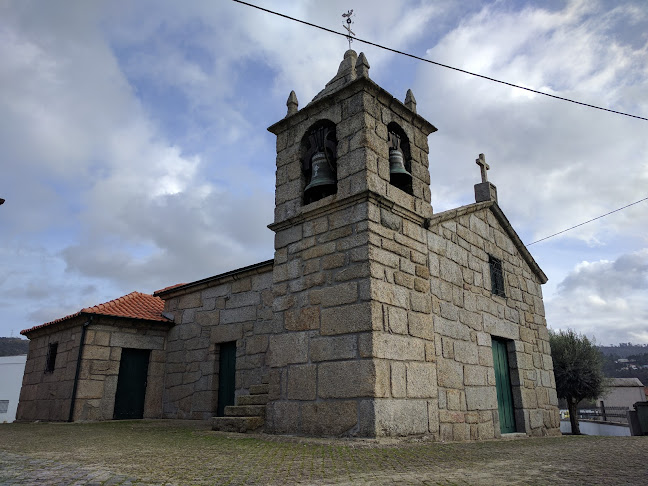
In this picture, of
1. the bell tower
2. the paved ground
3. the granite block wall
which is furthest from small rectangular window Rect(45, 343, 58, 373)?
the bell tower

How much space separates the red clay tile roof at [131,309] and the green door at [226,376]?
6.70ft

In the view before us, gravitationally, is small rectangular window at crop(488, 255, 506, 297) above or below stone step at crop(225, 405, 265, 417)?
above

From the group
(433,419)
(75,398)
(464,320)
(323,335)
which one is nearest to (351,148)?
(323,335)

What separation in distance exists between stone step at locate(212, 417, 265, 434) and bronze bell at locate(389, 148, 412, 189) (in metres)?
3.59

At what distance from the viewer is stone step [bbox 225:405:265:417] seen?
5.99 meters

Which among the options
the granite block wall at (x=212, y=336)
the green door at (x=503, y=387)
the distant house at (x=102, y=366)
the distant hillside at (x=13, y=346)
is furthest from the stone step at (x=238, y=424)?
the distant hillside at (x=13, y=346)

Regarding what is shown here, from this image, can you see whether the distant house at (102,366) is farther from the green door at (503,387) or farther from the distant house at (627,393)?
the distant house at (627,393)

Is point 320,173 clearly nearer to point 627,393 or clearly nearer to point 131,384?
point 131,384

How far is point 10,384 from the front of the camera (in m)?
28.1

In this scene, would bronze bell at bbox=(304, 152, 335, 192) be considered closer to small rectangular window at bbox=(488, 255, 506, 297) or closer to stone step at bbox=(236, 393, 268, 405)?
stone step at bbox=(236, 393, 268, 405)

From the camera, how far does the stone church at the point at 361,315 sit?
5.25 m

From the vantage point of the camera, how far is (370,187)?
5.64 meters

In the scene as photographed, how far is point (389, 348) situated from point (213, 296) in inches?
210

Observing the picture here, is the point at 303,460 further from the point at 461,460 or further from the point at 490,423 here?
the point at 490,423
